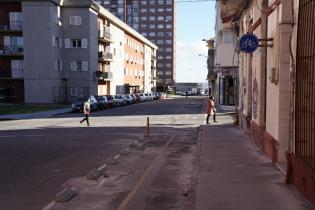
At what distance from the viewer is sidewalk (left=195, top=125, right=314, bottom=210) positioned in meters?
8.30

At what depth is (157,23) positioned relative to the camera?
168 meters

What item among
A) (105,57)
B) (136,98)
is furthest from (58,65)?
(136,98)

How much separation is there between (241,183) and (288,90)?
2.73 meters

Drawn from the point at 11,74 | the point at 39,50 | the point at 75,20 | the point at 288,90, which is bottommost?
the point at 288,90

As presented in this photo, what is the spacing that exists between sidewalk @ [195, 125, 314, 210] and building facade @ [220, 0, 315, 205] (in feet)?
0.94

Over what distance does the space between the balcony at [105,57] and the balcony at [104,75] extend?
2007 mm

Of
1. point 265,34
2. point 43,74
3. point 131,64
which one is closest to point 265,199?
point 265,34

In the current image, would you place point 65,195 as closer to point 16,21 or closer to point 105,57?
point 16,21

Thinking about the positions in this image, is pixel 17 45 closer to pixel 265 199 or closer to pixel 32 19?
pixel 32 19

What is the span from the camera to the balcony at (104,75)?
64.1 m

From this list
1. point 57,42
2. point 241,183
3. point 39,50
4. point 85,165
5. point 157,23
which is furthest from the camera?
point 157,23

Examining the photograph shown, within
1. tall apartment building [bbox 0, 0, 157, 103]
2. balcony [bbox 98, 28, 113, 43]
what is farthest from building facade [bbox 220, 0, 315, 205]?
balcony [bbox 98, 28, 113, 43]

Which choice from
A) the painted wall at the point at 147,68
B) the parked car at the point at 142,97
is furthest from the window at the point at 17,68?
the painted wall at the point at 147,68

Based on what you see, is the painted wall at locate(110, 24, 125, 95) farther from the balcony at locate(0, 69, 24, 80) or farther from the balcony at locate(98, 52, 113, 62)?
the balcony at locate(0, 69, 24, 80)
